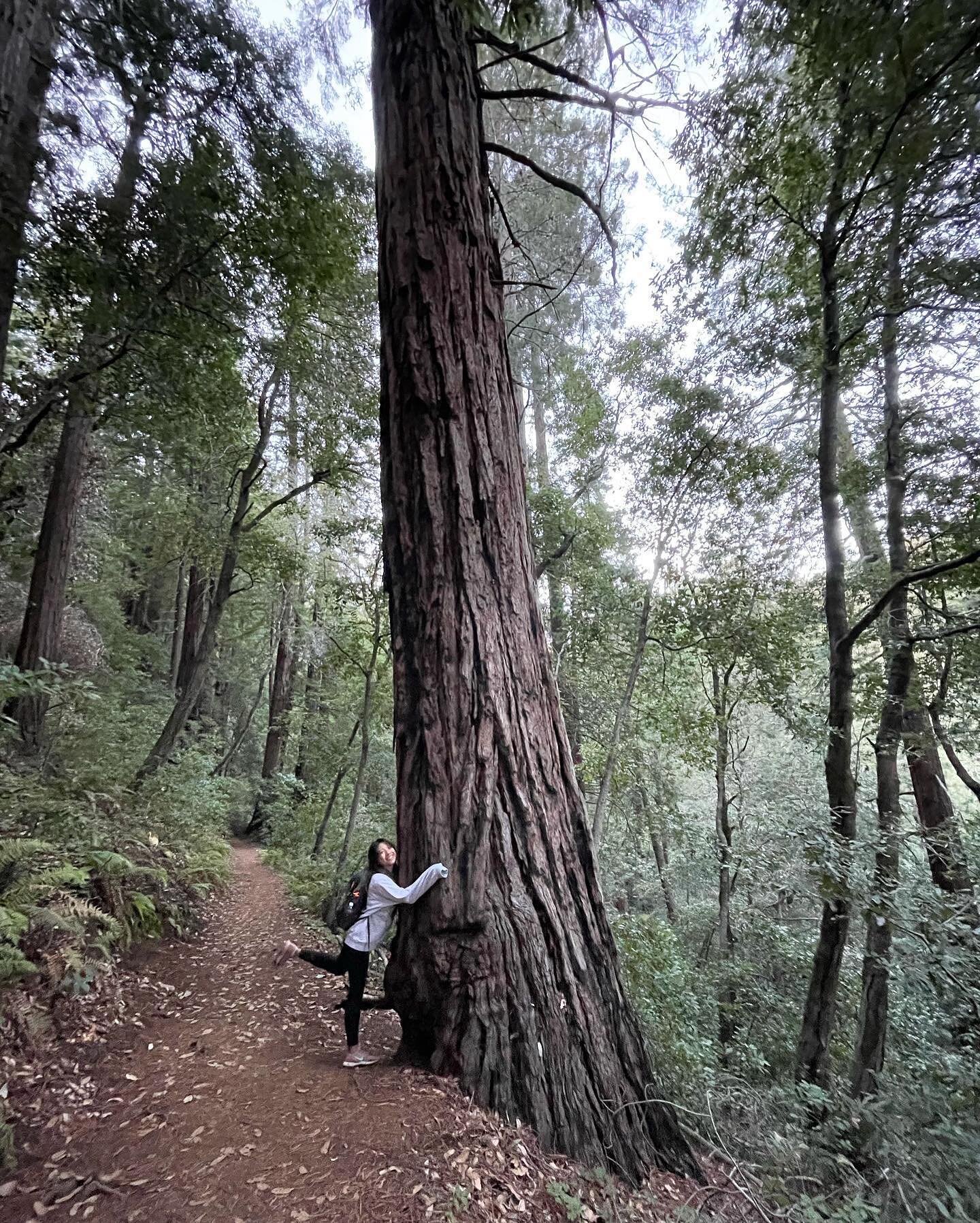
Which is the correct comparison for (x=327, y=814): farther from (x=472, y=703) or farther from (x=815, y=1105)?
(x=472, y=703)

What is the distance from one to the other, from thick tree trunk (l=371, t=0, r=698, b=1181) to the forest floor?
210 mm

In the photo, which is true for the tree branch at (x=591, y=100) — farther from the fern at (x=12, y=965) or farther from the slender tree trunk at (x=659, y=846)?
the slender tree trunk at (x=659, y=846)

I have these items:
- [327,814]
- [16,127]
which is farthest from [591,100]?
[327,814]

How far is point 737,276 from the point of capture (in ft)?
20.2

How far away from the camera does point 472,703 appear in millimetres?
2863

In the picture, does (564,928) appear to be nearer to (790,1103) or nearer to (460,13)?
(790,1103)

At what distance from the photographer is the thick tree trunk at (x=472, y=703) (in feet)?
8.53

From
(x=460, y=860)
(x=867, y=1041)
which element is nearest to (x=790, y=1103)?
(x=867, y=1041)

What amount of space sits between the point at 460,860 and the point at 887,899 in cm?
342

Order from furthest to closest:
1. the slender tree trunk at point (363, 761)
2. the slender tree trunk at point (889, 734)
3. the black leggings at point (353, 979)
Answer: the slender tree trunk at point (363, 761)
the slender tree trunk at point (889, 734)
the black leggings at point (353, 979)

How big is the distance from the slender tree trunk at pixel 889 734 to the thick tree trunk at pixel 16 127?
228 inches

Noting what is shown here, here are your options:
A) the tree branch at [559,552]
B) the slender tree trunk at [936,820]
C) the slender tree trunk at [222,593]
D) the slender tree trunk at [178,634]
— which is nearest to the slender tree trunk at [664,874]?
the slender tree trunk at [936,820]

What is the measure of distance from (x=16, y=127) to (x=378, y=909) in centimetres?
504

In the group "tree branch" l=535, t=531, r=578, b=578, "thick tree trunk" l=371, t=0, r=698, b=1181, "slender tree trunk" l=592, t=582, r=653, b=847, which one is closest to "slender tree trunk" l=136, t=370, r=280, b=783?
"tree branch" l=535, t=531, r=578, b=578
